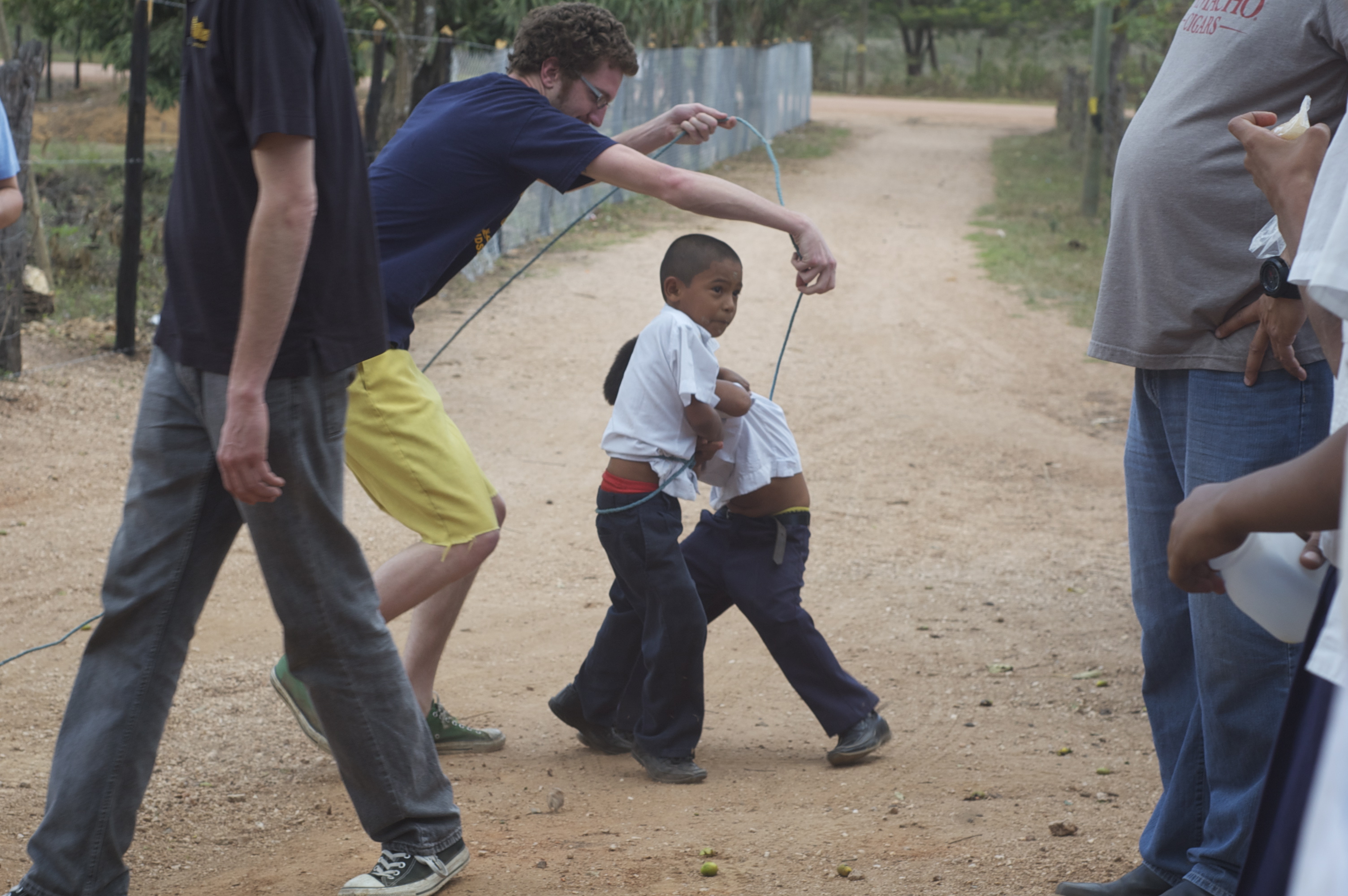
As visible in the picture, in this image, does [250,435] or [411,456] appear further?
[411,456]

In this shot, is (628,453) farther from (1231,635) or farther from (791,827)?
(1231,635)

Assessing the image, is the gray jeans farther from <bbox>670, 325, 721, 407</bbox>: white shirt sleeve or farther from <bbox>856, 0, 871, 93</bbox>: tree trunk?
<bbox>856, 0, 871, 93</bbox>: tree trunk

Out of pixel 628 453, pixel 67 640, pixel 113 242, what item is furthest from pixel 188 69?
pixel 113 242

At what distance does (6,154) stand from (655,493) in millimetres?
1993

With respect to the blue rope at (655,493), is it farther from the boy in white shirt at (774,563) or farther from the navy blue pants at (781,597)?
the navy blue pants at (781,597)

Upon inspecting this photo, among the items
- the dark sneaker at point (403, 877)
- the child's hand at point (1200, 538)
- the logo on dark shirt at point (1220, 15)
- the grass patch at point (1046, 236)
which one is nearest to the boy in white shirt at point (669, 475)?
the dark sneaker at point (403, 877)

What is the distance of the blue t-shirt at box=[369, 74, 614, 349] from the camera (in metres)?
2.97

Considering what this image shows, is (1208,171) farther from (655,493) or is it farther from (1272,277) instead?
(655,493)

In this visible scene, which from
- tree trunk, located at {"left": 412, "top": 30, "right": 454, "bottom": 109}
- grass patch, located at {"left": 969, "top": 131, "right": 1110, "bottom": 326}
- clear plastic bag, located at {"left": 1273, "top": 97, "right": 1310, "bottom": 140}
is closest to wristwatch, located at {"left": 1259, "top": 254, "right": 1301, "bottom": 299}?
clear plastic bag, located at {"left": 1273, "top": 97, "right": 1310, "bottom": 140}

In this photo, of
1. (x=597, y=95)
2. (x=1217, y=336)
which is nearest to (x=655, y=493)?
(x=597, y=95)

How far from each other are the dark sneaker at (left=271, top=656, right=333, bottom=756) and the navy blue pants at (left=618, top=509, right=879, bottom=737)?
33.9 inches

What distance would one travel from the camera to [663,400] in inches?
134

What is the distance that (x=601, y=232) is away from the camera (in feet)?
43.0

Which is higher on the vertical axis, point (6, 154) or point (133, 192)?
point (6, 154)
